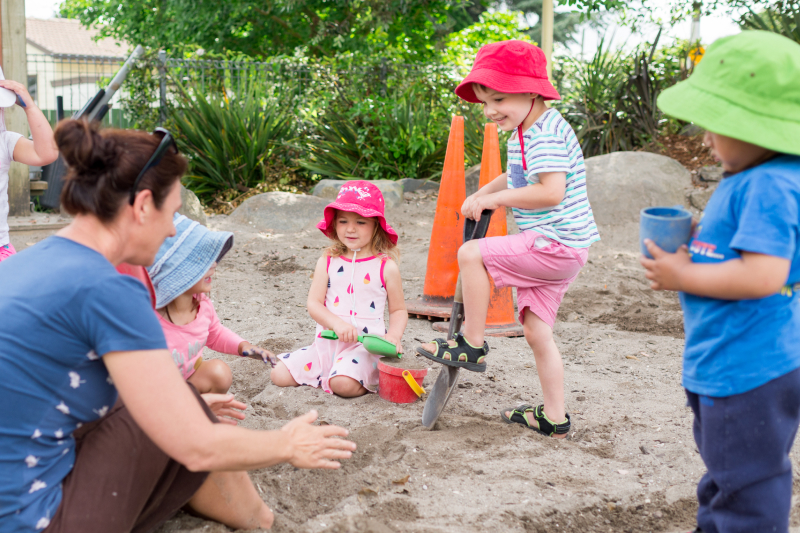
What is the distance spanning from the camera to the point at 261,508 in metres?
2.00

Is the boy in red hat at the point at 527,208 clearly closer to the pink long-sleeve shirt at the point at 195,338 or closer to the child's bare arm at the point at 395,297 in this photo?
the child's bare arm at the point at 395,297

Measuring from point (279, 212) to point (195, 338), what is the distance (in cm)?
520

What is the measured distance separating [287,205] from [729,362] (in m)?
6.47

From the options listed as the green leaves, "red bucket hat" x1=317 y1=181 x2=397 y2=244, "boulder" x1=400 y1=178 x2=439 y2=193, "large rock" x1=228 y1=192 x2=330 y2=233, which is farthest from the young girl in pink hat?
the green leaves

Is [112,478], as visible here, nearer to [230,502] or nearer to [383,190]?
[230,502]

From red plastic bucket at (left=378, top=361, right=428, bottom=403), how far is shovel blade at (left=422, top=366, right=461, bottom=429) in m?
0.26

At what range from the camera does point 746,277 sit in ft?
4.98

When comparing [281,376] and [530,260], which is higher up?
[530,260]

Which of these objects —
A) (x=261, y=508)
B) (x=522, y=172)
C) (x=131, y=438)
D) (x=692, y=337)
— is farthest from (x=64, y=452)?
(x=522, y=172)

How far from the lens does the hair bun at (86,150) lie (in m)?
1.54

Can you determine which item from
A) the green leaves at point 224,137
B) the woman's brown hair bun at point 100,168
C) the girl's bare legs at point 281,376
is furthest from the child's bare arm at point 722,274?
the green leaves at point 224,137

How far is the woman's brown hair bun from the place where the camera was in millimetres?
1551

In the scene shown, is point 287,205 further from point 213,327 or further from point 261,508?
point 261,508

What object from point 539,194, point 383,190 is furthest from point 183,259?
point 383,190
